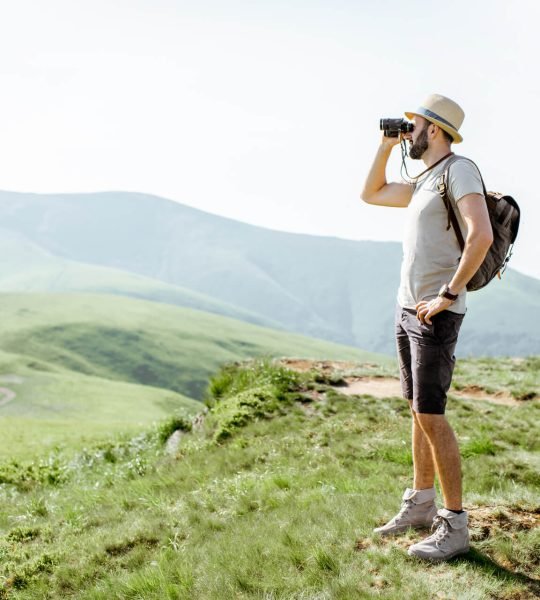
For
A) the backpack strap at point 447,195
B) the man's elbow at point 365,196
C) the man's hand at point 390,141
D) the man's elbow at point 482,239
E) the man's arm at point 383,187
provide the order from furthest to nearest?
the man's elbow at point 365,196, the man's arm at point 383,187, the man's hand at point 390,141, the backpack strap at point 447,195, the man's elbow at point 482,239

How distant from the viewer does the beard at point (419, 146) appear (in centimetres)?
572

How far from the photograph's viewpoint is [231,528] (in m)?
7.39

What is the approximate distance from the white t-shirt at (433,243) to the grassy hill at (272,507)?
230 cm

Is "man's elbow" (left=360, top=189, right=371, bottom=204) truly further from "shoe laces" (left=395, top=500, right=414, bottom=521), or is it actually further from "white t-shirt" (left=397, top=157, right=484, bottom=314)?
"shoe laces" (left=395, top=500, right=414, bottom=521)

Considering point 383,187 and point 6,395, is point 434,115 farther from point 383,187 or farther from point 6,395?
point 6,395

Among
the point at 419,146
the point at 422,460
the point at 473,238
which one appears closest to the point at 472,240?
the point at 473,238

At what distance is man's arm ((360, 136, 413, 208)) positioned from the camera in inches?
248

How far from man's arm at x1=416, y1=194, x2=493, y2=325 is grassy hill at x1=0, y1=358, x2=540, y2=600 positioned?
2364mm

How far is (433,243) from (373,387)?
36.9 ft

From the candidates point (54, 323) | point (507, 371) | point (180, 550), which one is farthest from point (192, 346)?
point (180, 550)

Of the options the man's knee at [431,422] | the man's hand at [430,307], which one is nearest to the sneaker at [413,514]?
the man's knee at [431,422]

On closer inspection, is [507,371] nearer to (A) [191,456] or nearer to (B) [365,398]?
(B) [365,398]

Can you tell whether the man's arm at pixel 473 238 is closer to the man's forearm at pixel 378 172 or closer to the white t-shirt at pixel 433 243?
the white t-shirt at pixel 433 243

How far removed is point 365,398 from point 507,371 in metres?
6.92
